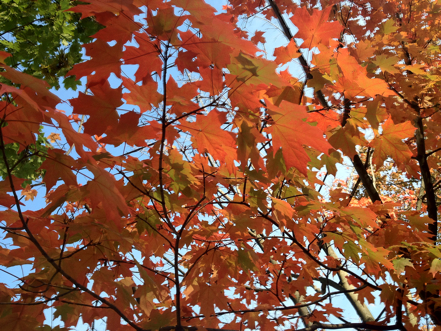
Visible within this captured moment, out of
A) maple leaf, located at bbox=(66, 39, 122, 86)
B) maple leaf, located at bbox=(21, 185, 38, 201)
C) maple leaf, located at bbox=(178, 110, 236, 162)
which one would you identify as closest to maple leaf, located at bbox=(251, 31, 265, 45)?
maple leaf, located at bbox=(178, 110, 236, 162)

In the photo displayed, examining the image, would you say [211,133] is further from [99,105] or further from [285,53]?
[285,53]

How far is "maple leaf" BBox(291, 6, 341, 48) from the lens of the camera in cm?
150

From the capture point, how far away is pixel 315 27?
4.99 ft

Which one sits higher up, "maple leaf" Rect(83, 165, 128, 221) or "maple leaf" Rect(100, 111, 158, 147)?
"maple leaf" Rect(100, 111, 158, 147)

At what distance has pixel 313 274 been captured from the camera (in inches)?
97.3

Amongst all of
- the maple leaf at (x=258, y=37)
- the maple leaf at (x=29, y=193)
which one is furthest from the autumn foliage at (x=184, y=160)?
the maple leaf at (x=29, y=193)

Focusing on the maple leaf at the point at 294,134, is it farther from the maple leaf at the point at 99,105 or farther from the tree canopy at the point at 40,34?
the tree canopy at the point at 40,34

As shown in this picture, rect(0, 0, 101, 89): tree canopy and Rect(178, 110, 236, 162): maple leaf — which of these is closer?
Rect(178, 110, 236, 162): maple leaf

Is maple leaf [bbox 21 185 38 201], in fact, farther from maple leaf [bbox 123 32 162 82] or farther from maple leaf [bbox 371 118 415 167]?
maple leaf [bbox 371 118 415 167]

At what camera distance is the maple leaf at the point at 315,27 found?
150cm

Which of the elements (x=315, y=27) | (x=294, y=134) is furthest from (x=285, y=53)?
(x=294, y=134)

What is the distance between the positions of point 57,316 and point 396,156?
2293 mm

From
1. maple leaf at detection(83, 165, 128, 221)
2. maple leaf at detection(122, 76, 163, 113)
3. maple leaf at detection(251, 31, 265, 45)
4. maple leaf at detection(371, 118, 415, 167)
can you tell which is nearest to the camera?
maple leaf at detection(83, 165, 128, 221)

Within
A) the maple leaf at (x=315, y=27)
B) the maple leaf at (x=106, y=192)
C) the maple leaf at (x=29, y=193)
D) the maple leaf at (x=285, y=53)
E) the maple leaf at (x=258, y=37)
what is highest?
the maple leaf at (x=258, y=37)
